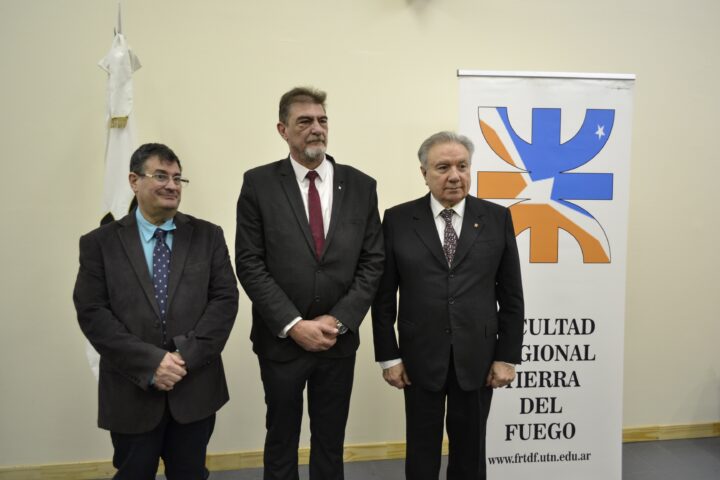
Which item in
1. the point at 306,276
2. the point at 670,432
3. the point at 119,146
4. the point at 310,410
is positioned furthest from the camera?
the point at 670,432

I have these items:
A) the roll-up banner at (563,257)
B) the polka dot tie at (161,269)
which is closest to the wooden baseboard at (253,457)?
the roll-up banner at (563,257)

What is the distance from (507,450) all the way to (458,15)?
2.40 meters

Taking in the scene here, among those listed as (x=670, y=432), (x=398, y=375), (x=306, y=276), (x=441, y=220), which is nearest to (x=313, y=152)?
(x=306, y=276)

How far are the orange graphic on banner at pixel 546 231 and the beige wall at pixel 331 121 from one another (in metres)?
0.77

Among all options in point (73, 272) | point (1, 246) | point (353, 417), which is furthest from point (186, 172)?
point (353, 417)

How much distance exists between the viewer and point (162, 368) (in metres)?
1.65

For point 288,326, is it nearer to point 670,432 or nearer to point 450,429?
point 450,429

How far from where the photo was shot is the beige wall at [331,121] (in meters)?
2.78

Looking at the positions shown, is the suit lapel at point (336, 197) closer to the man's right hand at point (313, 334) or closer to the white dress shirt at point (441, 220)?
the man's right hand at point (313, 334)

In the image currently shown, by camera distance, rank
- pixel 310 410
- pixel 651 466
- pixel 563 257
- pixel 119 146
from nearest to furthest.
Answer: pixel 310 410 < pixel 119 146 < pixel 563 257 < pixel 651 466

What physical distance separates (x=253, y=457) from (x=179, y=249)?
Answer: 5.62 feet

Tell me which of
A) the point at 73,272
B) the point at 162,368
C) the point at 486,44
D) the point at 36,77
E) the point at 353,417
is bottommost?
the point at 353,417

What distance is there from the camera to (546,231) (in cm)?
254

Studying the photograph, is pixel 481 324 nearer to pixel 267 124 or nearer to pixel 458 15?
pixel 267 124
